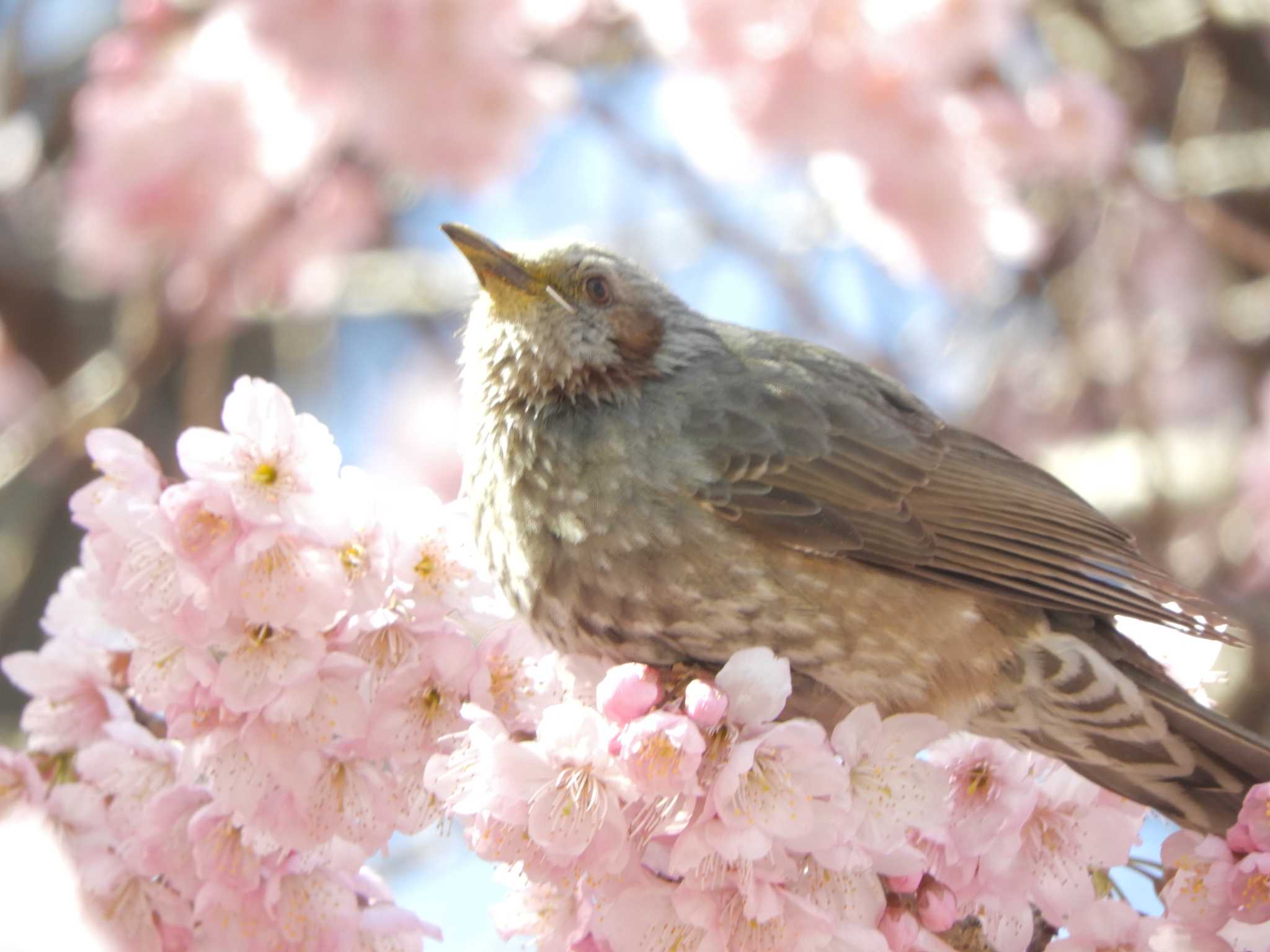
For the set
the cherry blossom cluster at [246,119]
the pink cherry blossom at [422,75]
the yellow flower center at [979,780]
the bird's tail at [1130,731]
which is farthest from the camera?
the cherry blossom cluster at [246,119]

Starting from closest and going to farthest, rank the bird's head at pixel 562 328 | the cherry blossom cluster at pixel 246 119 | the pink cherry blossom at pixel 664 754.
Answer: the pink cherry blossom at pixel 664 754 < the bird's head at pixel 562 328 < the cherry blossom cluster at pixel 246 119

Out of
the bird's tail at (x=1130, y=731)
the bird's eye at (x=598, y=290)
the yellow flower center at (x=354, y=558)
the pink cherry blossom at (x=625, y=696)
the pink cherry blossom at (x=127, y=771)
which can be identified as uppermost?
the bird's eye at (x=598, y=290)

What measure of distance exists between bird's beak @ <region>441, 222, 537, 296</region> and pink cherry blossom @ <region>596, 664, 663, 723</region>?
2.82 ft

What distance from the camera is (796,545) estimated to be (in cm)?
212

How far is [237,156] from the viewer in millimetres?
4168

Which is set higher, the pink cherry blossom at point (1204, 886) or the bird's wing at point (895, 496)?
the bird's wing at point (895, 496)

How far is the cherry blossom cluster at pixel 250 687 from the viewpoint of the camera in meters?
1.71

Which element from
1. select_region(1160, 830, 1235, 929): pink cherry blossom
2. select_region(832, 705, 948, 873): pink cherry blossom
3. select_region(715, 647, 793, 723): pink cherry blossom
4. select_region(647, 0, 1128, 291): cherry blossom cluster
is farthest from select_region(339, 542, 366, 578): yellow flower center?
select_region(647, 0, 1128, 291): cherry blossom cluster

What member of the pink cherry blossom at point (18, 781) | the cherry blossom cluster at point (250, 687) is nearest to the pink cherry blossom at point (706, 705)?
the cherry blossom cluster at point (250, 687)

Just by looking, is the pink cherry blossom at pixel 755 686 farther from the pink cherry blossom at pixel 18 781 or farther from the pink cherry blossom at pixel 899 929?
the pink cherry blossom at pixel 18 781

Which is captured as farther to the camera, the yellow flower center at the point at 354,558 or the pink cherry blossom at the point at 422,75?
the pink cherry blossom at the point at 422,75

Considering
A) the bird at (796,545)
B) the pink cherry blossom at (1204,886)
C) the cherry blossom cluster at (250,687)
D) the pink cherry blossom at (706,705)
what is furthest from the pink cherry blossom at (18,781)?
the pink cherry blossom at (1204,886)

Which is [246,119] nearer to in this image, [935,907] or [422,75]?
[422,75]

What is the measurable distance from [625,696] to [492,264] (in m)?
0.92
